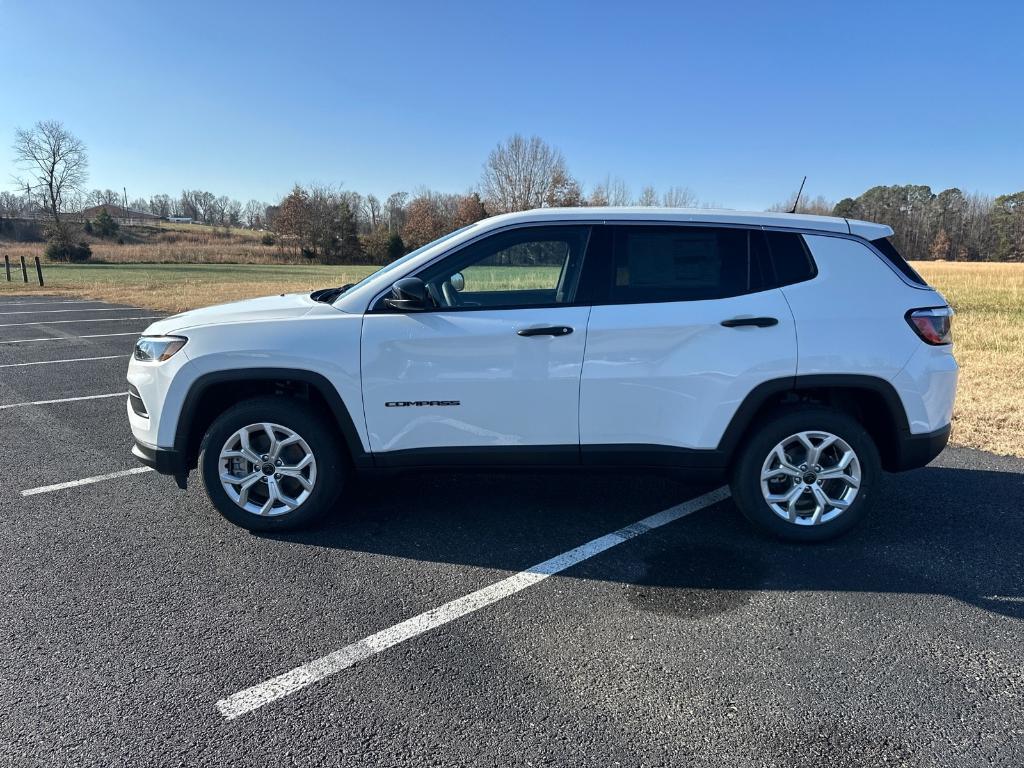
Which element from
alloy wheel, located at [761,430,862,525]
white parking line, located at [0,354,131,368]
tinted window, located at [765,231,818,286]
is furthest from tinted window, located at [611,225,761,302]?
white parking line, located at [0,354,131,368]

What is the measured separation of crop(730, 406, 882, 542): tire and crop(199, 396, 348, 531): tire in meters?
2.36

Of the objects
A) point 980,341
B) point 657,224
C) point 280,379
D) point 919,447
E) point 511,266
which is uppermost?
point 657,224

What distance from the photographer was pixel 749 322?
3514mm

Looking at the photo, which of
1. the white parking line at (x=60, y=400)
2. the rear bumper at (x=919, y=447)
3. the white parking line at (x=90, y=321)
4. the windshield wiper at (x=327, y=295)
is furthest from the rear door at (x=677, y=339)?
the white parking line at (x=90, y=321)

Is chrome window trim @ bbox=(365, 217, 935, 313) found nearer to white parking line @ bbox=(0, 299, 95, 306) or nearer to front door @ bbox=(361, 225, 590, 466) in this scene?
front door @ bbox=(361, 225, 590, 466)

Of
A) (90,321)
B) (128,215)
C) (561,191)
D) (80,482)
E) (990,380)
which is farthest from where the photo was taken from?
(128,215)

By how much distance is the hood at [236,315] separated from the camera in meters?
3.74

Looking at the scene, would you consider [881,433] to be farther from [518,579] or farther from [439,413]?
[439,413]

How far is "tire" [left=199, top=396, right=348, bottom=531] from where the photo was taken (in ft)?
12.1

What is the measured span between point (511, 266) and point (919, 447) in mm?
2550

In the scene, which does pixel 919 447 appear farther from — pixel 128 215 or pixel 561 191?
pixel 128 215

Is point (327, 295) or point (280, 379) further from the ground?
point (327, 295)

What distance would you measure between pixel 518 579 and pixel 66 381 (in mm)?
7352

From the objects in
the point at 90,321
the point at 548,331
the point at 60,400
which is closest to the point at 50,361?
the point at 60,400
